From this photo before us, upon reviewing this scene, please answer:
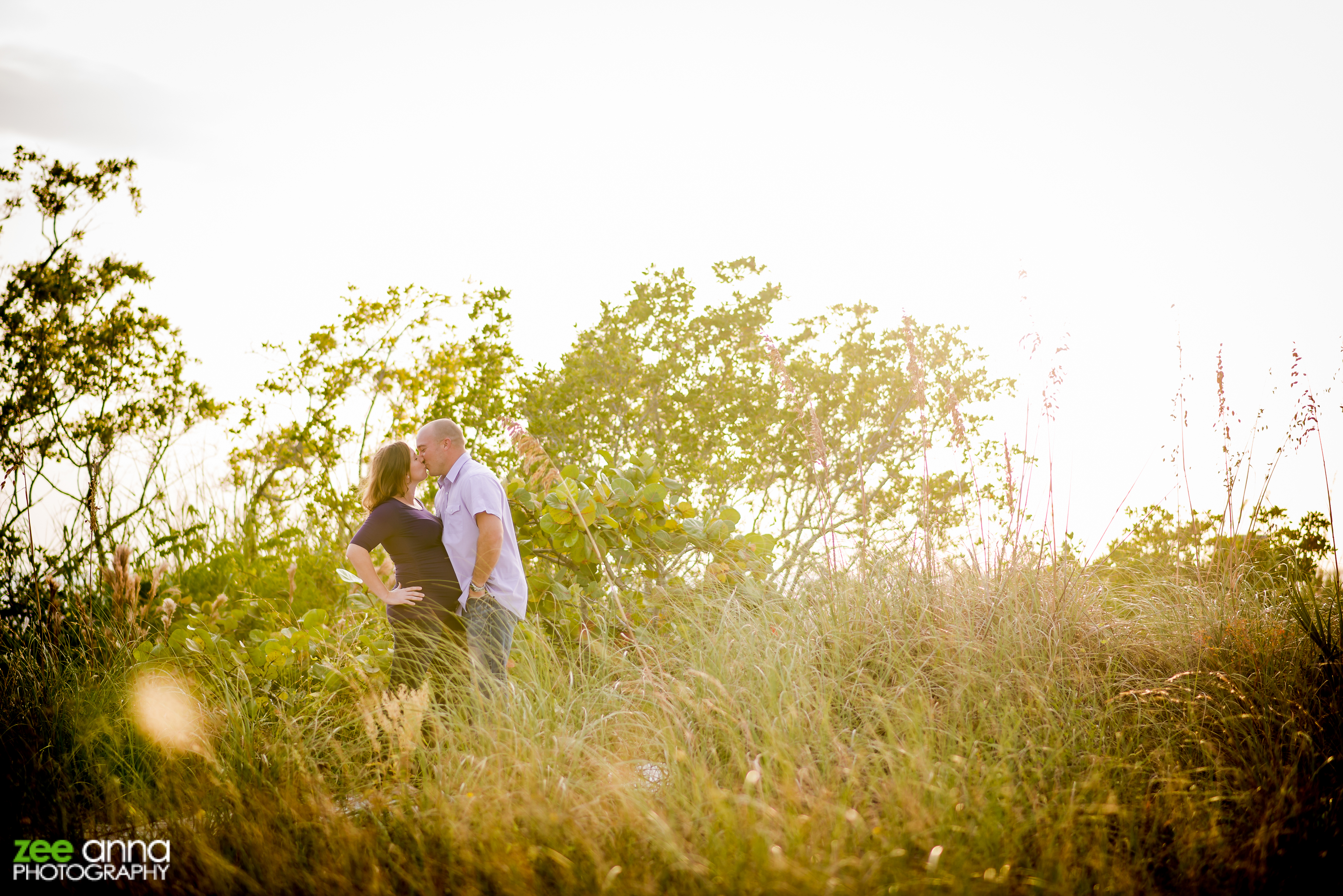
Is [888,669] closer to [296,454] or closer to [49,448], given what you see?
[296,454]

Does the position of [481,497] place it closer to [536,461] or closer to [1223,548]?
[536,461]

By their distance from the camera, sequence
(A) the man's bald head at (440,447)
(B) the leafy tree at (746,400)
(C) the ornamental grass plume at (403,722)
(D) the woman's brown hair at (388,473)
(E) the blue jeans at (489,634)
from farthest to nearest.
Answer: (B) the leafy tree at (746,400), (A) the man's bald head at (440,447), (D) the woman's brown hair at (388,473), (E) the blue jeans at (489,634), (C) the ornamental grass plume at (403,722)

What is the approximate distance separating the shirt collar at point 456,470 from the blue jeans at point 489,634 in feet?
2.23

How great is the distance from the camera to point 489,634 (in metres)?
4.44

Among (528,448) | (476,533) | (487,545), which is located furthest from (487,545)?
(528,448)

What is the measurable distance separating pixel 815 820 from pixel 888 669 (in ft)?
4.65

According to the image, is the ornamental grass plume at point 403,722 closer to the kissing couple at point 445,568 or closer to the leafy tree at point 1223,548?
the kissing couple at point 445,568

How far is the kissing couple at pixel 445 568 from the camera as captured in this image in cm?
439

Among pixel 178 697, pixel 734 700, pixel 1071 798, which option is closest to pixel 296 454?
pixel 178 697

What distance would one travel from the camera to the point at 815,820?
2861 millimetres

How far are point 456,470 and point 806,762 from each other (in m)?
2.47

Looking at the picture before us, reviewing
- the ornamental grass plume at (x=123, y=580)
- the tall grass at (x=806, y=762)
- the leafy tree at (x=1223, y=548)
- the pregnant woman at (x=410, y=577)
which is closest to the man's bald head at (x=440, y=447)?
the pregnant woman at (x=410, y=577)

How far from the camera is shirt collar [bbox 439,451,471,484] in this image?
15.2ft

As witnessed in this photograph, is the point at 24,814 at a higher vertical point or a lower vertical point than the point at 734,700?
lower
